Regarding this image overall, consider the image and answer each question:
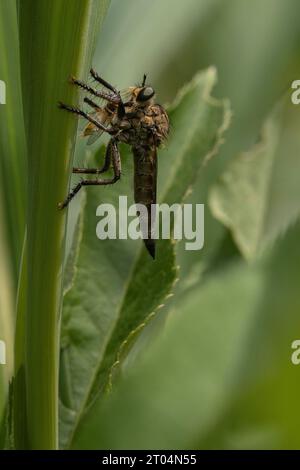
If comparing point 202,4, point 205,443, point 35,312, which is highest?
point 202,4

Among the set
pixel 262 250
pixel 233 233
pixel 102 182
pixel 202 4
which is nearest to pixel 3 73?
pixel 102 182

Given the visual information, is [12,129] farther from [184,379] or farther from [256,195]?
[256,195]

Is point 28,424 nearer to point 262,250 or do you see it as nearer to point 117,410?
point 117,410

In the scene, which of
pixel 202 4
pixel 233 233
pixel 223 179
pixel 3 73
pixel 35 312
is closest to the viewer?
pixel 35 312

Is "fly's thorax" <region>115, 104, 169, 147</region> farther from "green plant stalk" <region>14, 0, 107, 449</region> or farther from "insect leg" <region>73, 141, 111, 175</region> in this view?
"green plant stalk" <region>14, 0, 107, 449</region>

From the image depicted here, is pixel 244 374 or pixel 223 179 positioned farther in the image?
pixel 223 179

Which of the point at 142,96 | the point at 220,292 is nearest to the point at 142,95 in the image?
the point at 142,96

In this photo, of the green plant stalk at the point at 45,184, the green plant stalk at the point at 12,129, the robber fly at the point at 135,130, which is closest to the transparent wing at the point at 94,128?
the robber fly at the point at 135,130
